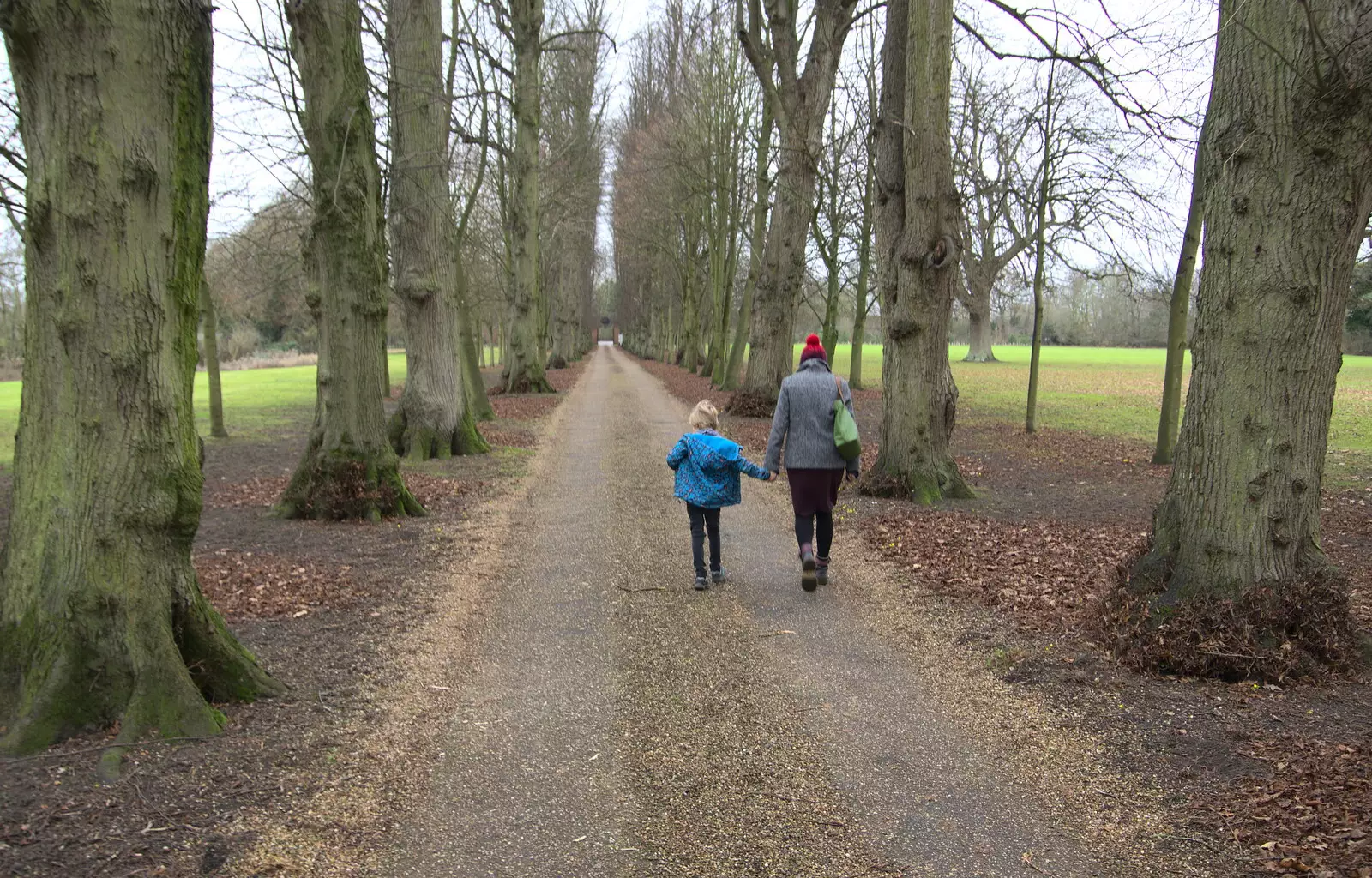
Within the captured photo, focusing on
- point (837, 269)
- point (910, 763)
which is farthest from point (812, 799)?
point (837, 269)

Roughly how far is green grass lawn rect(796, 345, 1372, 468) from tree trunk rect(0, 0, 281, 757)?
1525 centimetres

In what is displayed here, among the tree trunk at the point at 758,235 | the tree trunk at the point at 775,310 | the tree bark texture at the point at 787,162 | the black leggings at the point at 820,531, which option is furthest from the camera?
the tree trunk at the point at 758,235

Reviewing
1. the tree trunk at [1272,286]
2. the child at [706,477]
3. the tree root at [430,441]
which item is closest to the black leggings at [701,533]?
the child at [706,477]

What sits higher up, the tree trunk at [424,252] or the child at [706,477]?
the tree trunk at [424,252]

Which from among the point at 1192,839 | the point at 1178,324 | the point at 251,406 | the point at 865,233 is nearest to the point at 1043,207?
the point at 1178,324

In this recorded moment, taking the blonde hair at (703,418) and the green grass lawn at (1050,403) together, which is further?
the green grass lawn at (1050,403)

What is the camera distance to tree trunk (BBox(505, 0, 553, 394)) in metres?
19.9

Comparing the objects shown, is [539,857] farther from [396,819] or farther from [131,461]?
[131,461]

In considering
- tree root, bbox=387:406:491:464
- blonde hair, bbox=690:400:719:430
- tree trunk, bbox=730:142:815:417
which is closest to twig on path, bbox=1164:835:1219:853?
blonde hair, bbox=690:400:719:430

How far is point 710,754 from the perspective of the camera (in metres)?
4.00

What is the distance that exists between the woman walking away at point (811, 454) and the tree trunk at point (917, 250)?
131 inches

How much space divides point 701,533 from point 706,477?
43cm

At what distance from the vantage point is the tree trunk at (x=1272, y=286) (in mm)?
4551

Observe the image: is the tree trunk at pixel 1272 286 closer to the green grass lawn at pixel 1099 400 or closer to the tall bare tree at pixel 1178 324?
the tall bare tree at pixel 1178 324
